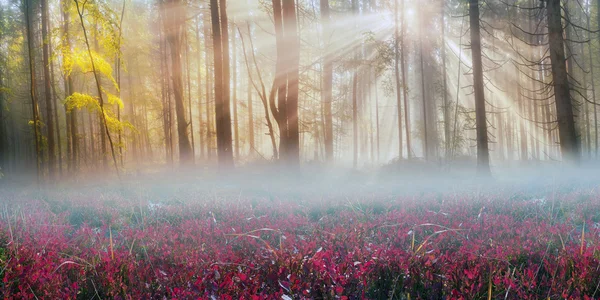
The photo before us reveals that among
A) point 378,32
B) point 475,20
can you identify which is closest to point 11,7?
point 378,32

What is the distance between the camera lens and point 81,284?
7.94 feet

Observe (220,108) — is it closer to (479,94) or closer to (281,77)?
(281,77)

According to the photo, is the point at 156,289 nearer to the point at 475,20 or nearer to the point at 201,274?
the point at 201,274

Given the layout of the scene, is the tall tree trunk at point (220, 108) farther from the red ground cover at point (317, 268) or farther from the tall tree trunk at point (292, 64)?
the red ground cover at point (317, 268)

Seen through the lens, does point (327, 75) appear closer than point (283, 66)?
No

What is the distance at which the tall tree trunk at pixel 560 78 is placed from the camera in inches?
489

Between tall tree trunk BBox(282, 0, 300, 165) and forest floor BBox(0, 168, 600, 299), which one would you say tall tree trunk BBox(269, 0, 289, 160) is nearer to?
tall tree trunk BBox(282, 0, 300, 165)

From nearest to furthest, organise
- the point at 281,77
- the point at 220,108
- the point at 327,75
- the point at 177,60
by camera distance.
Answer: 1. the point at 281,77
2. the point at 220,108
3. the point at 177,60
4. the point at 327,75

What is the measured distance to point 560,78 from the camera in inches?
491

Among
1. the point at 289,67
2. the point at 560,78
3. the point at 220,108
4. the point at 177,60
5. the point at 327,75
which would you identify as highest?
the point at 177,60

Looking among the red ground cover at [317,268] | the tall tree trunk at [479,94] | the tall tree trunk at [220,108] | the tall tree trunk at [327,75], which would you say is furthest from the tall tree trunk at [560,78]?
the tall tree trunk at [220,108]

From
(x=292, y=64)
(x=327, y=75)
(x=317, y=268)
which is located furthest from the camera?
(x=327, y=75)

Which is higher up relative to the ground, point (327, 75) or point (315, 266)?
point (327, 75)

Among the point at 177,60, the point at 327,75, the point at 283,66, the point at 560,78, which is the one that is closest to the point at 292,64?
the point at 283,66
